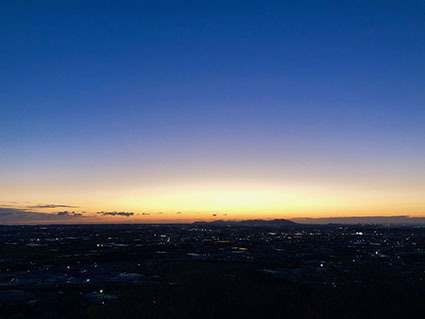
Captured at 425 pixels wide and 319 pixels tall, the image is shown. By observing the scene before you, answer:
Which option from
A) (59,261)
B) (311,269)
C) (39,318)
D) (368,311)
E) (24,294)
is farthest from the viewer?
(59,261)

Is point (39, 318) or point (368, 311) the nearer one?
point (368, 311)

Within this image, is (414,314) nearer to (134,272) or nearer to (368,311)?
(368,311)

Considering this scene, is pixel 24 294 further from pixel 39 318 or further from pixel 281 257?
pixel 281 257

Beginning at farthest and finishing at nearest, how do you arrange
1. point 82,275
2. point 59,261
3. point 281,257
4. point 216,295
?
point 281,257, point 59,261, point 82,275, point 216,295

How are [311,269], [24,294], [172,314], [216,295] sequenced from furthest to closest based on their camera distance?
[311,269], [24,294], [216,295], [172,314]

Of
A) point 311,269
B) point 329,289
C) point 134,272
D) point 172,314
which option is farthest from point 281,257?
point 172,314

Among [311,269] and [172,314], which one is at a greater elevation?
[172,314]

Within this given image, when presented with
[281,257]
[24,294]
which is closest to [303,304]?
[24,294]

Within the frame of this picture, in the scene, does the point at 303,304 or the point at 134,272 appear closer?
the point at 303,304

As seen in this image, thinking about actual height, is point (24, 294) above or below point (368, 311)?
below
